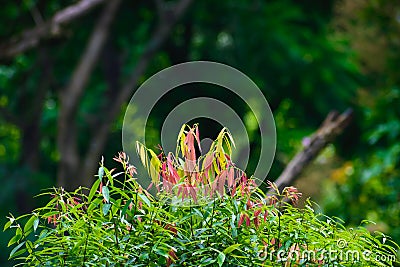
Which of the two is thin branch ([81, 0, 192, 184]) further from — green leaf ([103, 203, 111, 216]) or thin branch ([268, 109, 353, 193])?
green leaf ([103, 203, 111, 216])

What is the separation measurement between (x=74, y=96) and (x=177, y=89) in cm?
128

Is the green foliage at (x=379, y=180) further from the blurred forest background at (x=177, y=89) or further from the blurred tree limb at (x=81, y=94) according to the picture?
the blurred tree limb at (x=81, y=94)

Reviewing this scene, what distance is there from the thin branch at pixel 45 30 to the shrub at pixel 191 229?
390 cm

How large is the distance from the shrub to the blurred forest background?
424 cm

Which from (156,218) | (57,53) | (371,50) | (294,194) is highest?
(371,50)

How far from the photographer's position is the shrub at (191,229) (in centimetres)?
171

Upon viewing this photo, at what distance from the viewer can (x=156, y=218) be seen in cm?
175

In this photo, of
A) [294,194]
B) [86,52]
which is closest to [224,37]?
[86,52]

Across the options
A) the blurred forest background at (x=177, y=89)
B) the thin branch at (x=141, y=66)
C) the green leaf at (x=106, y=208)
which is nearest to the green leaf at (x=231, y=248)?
the green leaf at (x=106, y=208)

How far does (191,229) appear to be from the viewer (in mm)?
1745

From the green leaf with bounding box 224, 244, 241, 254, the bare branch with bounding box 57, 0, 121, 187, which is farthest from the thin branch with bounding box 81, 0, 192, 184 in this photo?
the green leaf with bounding box 224, 244, 241, 254

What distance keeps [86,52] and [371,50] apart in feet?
12.0

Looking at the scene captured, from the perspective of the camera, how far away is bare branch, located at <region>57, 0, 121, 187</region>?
6.17m

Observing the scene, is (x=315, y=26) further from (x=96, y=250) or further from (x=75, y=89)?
(x=96, y=250)
